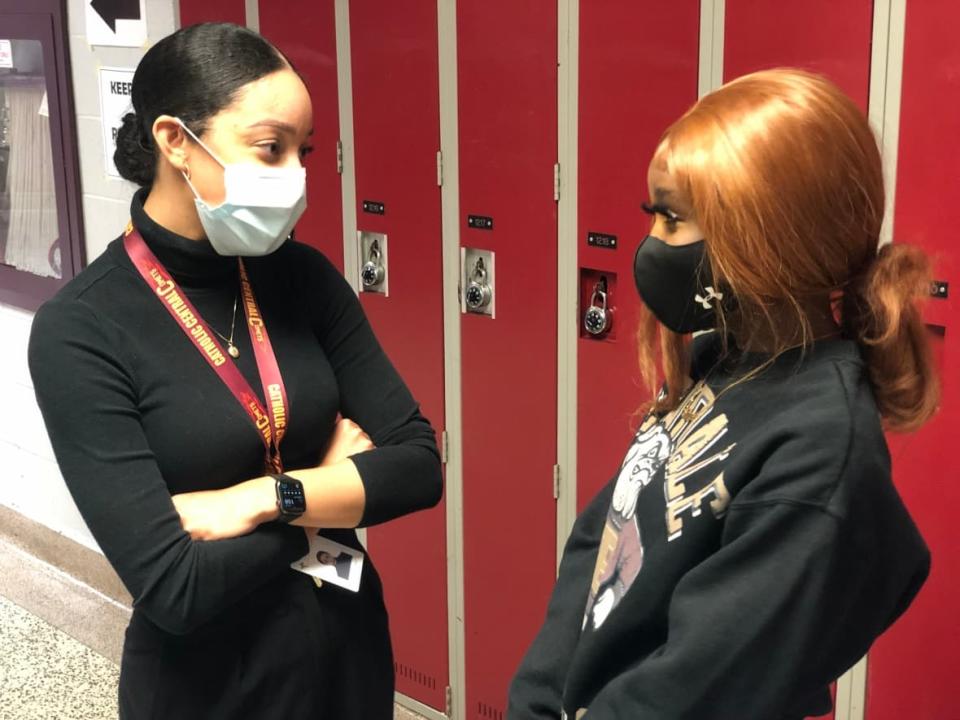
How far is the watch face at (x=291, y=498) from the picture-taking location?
1597 millimetres

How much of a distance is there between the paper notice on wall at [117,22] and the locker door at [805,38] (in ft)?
6.64

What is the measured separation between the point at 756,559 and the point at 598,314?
1415 millimetres

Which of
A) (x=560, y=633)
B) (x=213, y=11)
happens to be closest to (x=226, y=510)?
(x=560, y=633)

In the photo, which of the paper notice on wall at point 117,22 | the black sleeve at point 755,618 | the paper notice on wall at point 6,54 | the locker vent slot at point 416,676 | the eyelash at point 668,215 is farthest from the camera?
the paper notice on wall at point 6,54

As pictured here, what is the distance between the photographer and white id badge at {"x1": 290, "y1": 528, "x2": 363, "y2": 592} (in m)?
1.68

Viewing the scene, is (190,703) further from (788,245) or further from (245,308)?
(788,245)

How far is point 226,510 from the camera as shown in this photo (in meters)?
1.57

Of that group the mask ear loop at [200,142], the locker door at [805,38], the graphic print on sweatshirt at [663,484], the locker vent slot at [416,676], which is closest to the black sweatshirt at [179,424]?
the mask ear loop at [200,142]

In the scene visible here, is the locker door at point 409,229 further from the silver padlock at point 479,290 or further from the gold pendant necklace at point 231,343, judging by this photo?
the gold pendant necklace at point 231,343

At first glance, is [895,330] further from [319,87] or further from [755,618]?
[319,87]

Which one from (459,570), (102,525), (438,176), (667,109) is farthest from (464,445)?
(102,525)

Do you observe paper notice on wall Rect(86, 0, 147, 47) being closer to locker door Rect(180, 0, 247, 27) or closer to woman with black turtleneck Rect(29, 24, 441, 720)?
locker door Rect(180, 0, 247, 27)

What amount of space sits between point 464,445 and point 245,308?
1305 mm

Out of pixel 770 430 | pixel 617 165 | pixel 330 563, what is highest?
pixel 617 165
